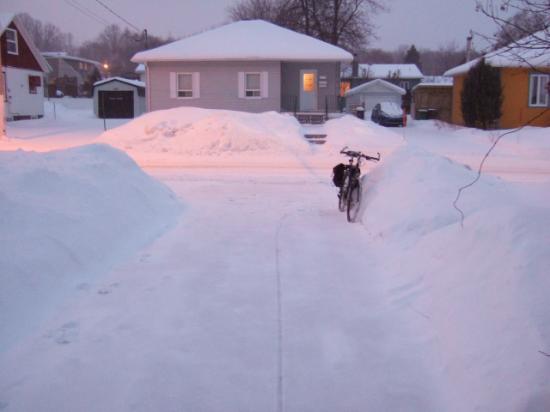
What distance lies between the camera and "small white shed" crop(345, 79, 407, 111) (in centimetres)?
6238

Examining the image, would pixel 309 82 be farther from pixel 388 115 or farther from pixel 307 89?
pixel 388 115

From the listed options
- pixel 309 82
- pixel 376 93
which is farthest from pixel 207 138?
pixel 376 93

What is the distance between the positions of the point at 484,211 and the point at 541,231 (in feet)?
3.99

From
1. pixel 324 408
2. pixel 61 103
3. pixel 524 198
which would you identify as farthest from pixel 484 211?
pixel 61 103

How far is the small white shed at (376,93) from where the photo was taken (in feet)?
205

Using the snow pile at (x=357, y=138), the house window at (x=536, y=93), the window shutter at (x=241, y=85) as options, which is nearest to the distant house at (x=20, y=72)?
the window shutter at (x=241, y=85)

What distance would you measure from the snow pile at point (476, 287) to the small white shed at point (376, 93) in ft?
182

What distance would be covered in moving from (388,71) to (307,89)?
54918 millimetres

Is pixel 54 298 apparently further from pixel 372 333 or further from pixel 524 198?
pixel 524 198

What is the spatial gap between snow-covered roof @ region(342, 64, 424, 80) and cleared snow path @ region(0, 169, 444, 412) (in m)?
76.2

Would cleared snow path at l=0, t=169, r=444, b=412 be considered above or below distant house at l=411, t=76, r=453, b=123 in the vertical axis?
below

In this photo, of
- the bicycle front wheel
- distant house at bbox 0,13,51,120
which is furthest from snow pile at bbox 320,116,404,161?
distant house at bbox 0,13,51,120

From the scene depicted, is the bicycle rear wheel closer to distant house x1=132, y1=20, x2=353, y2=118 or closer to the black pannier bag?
the black pannier bag

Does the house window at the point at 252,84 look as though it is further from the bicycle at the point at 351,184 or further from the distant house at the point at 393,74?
the distant house at the point at 393,74
